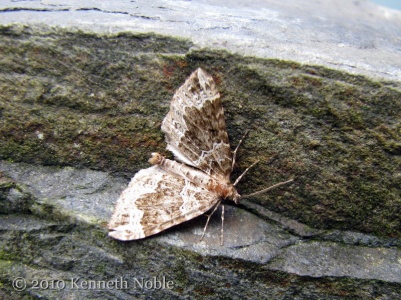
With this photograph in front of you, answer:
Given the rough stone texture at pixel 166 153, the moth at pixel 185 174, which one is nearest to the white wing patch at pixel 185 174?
the moth at pixel 185 174

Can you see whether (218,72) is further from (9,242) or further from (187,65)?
(9,242)

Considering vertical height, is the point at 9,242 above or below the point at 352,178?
below

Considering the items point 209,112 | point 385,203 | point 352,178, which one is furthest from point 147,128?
point 385,203

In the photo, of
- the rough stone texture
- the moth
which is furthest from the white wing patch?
the rough stone texture

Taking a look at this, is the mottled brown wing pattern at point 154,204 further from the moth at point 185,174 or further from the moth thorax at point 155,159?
the moth thorax at point 155,159

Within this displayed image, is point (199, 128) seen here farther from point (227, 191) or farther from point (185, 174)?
point (227, 191)

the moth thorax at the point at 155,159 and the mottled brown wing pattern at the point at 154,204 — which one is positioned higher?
the moth thorax at the point at 155,159

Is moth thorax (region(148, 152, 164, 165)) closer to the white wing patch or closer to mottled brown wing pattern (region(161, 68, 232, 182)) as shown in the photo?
the white wing patch

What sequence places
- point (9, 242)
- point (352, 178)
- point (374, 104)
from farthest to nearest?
point (9, 242), point (352, 178), point (374, 104)

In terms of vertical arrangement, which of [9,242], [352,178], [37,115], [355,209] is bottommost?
[9,242]
